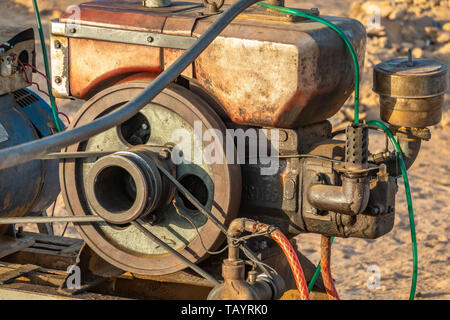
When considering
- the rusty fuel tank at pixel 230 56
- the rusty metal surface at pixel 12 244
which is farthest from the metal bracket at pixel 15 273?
the rusty fuel tank at pixel 230 56

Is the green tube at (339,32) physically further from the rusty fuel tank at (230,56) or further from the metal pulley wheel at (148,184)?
the metal pulley wheel at (148,184)

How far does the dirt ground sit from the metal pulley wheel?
4.01ft

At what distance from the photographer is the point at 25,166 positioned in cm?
409

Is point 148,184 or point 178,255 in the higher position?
point 148,184

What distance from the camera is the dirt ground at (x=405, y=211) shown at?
5293 mm

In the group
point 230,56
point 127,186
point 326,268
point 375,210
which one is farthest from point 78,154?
point 375,210

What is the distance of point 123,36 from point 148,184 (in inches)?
27.1

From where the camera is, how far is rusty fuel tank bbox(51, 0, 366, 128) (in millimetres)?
3191

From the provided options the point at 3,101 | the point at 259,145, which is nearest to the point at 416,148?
the point at 259,145

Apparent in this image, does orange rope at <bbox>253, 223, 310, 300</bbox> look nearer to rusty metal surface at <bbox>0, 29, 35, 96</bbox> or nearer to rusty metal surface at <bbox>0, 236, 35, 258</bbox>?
rusty metal surface at <bbox>0, 236, 35, 258</bbox>

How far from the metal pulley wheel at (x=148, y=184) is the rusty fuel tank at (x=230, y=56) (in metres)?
0.13

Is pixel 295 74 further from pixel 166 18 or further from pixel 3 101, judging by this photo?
pixel 3 101

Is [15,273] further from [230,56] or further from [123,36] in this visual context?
[230,56]

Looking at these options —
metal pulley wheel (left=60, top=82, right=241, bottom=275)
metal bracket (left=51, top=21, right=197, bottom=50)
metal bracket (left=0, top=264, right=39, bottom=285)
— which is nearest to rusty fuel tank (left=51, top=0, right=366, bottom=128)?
metal bracket (left=51, top=21, right=197, bottom=50)
